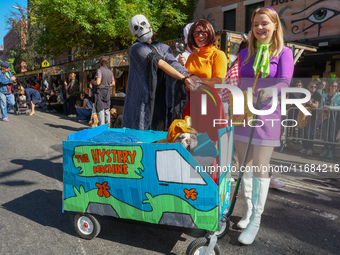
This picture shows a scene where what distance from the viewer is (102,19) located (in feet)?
56.5

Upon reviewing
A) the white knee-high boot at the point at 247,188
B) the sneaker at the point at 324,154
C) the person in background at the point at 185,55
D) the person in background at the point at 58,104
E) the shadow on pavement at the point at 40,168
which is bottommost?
the sneaker at the point at 324,154

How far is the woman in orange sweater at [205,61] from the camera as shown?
117 inches

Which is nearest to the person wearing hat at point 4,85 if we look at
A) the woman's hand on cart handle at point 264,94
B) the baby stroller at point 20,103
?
the baby stroller at point 20,103

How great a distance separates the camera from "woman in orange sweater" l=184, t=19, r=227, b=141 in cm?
298

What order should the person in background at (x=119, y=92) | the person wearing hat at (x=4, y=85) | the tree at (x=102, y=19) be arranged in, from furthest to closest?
the tree at (x=102, y=19) → the person in background at (x=119, y=92) → the person wearing hat at (x=4, y=85)

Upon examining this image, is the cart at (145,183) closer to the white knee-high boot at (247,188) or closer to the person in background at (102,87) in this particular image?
the white knee-high boot at (247,188)

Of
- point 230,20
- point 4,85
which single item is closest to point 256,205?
point 4,85

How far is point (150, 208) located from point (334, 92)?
7.43 metres

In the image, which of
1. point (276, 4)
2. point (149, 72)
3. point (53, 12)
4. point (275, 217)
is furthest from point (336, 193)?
point (53, 12)

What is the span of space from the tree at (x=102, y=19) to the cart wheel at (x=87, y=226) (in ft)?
51.7

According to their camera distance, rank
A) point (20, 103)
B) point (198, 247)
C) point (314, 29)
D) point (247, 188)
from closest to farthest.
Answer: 1. point (198, 247)
2. point (247, 188)
3. point (314, 29)
4. point (20, 103)

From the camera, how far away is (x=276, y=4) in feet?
46.8

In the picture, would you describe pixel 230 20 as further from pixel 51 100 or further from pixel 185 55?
pixel 185 55

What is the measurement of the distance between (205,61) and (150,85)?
24.9 inches
